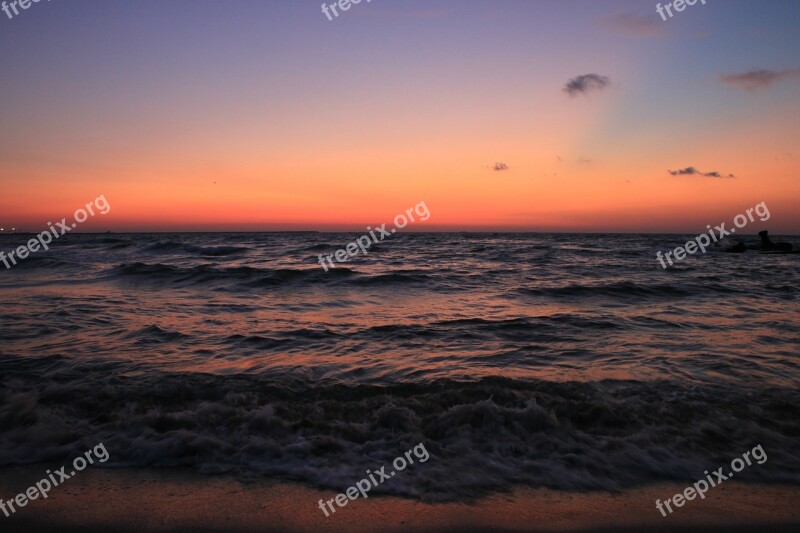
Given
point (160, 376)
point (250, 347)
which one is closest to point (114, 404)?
point (160, 376)

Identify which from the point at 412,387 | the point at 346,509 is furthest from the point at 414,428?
the point at 346,509

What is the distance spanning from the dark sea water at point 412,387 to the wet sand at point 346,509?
0.22m

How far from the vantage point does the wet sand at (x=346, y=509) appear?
11.8 ft

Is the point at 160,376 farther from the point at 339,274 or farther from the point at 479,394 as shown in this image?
the point at 339,274

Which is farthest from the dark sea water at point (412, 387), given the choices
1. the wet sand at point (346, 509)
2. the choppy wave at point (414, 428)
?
the wet sand at point (346, 509)

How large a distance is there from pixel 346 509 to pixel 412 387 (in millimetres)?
2906

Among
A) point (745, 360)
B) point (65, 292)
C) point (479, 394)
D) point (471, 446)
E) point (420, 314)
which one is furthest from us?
point (65, 292)

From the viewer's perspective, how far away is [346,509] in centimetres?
383

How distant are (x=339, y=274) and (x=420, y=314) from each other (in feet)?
28.4

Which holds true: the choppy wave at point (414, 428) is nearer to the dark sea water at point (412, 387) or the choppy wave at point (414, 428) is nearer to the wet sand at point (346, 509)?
the dark sea water at point (412, 387)

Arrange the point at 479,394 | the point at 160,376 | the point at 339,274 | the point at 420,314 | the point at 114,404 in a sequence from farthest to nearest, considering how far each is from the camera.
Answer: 1. the point at 339,274
2. the point at 420,314
3. the point at 160,376
4. the point at 479,394
5. the point at 114,404

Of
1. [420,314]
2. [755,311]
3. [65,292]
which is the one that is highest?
[65,292]

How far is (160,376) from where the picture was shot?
692cm

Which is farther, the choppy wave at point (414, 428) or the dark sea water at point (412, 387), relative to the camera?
the dark sea water at point (412, 387)
